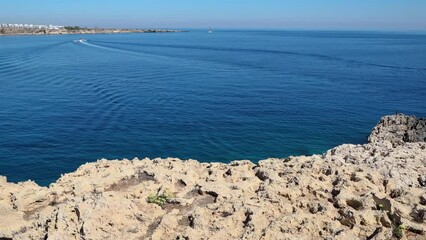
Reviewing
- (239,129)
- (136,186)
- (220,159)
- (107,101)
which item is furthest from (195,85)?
(136,186)

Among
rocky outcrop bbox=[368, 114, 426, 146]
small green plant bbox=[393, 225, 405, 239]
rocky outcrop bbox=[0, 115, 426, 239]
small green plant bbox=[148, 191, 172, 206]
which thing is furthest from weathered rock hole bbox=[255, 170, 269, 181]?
rocky outcrop bbox=[368, 114, 426, 146]

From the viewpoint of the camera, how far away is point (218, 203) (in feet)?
48.7

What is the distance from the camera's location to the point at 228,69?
305ft

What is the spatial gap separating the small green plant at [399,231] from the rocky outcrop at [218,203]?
1.5 inches

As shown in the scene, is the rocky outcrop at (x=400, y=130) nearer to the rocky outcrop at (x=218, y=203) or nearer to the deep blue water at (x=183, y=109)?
the deep blue water at (x=183, y=109)

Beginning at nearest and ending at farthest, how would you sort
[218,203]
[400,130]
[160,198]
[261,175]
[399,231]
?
[399,231] → [218,203] → [160,198] → [261,175] → [400,130]

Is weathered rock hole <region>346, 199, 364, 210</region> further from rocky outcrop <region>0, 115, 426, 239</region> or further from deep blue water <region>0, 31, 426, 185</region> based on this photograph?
deep blue water <region>0, 31, 426, 185</region>

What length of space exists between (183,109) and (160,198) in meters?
39.0

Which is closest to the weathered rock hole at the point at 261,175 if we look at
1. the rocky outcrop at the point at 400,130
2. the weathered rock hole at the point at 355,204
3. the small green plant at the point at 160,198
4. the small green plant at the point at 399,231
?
the weathered rock hole at the point at 355,204

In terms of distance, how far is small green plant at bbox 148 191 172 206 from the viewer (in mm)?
15148

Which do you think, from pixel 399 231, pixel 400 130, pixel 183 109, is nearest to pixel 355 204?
pixel 399 231

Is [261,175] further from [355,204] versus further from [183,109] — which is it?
[183,109]

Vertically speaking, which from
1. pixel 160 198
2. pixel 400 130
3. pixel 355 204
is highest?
pixel 355 204

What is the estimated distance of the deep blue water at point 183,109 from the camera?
3838 centimetres
